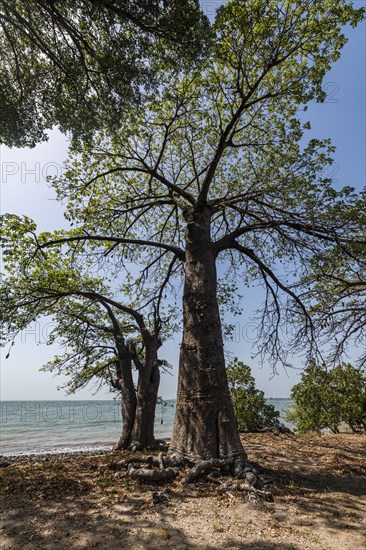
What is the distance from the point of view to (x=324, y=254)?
8.92m

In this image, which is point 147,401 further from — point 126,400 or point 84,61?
point 84,61

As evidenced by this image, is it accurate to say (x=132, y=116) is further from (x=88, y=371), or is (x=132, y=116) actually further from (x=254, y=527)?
(x=88, y=371)

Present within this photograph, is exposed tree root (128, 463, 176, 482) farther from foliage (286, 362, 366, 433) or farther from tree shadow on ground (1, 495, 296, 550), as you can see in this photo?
foliage (286, 362, 366, 433)

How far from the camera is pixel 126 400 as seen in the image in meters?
13.3

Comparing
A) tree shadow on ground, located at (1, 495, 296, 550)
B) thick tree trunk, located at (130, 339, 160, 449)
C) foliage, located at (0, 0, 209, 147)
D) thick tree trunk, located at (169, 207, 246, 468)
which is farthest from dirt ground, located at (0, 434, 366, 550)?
foliage, located at (0, 0, 209, 147)

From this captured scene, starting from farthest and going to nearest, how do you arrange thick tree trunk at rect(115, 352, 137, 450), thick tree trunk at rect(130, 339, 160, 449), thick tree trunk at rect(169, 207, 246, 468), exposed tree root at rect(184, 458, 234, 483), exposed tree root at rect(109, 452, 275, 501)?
thick tree trunk at rect(115, 352, 137, 450) < thick tree trunk at rect(130, 339, 160, 449) < thick tree trunk at rect(169, 207, 246, 468) < exposed tree root at rect(184, 458, 234, 483) < exposed tree root at rect(109, 452, 275, 501)

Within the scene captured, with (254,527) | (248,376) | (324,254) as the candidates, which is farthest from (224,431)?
(248,376)

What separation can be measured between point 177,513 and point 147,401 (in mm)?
7832

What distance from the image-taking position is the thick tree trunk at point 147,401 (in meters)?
12.2

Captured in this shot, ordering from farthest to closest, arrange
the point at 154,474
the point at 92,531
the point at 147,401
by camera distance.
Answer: the point at 147,401 < the point at 154,474 < the point at 92,531

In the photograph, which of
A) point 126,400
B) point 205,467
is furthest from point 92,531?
point 126,400

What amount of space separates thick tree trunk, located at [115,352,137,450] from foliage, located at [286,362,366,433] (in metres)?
8.62

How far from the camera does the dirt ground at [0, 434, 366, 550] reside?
4.05 m

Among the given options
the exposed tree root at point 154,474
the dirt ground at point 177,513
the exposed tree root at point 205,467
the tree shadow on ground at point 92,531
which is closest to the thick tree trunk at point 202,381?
the exposed tree root at point 205,467
